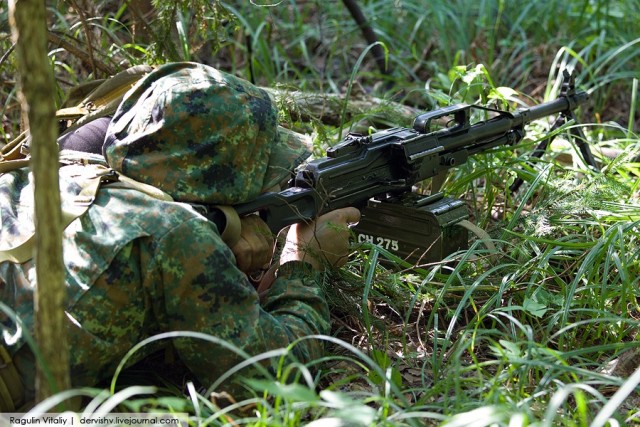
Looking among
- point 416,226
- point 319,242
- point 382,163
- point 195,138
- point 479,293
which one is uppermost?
point 195,138

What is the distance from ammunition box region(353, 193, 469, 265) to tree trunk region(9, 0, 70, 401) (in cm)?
170

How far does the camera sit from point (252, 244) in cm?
287

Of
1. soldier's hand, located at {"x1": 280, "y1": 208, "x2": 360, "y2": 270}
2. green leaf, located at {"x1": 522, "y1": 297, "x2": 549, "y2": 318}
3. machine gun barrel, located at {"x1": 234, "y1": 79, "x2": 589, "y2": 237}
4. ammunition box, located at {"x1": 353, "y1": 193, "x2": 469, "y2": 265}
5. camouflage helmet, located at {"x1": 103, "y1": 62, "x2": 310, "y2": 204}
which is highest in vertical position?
camouflage helmet, located at {"x1": 103, "y1": 62, "x2": 310, "y2": 204}

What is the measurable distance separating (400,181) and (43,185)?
71.1 inches

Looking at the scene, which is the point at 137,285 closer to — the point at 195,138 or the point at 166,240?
the point at 166,240

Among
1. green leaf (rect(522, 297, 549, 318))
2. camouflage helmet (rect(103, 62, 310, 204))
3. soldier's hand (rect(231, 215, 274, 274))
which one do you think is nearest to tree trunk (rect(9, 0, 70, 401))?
camouflage helmet (rect(103, 62, 310, 204))

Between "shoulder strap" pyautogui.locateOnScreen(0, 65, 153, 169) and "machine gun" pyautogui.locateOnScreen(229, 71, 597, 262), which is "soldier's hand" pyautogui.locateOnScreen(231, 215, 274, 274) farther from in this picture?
"shoulder strap" pyautogui.locateOnScreen(0, 65, 153, 169)

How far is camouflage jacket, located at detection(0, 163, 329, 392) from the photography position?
8.21 ft

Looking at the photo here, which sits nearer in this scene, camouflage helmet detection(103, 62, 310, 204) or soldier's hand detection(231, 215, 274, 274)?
camouflage helmet detection(103, 62, 310, 204)

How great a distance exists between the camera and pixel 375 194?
346 cm

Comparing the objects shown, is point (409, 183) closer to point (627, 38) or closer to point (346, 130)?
point (346, 130)

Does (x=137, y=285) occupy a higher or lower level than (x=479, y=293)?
higher

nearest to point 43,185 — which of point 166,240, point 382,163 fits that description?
point 166,240

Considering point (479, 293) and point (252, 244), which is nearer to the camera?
point (252, 244)
